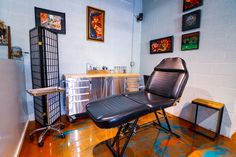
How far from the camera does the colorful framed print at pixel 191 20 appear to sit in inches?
82.2

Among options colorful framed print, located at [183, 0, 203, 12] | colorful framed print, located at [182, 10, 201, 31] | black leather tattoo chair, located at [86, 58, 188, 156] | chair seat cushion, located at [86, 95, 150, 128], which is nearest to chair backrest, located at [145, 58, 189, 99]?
black leather tattoo chair, located at [86, 58, 188, 156]

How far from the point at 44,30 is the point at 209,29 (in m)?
2.59

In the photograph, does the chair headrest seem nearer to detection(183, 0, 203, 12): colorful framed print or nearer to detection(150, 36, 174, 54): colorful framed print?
detection(150, 36, 174, 54): colorful framed print

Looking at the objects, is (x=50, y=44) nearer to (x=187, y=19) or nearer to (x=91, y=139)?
(x=91, y=139)

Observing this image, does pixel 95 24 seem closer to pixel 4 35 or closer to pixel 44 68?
pixel 44 68

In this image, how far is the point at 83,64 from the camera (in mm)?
2615

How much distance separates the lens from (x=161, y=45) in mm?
2760

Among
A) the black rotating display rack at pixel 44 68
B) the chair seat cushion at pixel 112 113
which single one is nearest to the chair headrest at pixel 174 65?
the chair seat cushion at pixel 112 113

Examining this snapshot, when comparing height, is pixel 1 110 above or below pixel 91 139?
above

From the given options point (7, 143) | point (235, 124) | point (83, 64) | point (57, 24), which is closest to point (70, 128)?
point (7, 143)

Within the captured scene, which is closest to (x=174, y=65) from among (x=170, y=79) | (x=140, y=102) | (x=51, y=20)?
(x=170, y=79)

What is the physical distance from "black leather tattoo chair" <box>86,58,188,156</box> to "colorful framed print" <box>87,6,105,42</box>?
1539 mm

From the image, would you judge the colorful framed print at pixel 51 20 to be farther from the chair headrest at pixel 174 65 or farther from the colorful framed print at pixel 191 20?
the colorful framed print at pixel 191 20

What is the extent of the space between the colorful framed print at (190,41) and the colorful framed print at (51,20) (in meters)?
2.34
